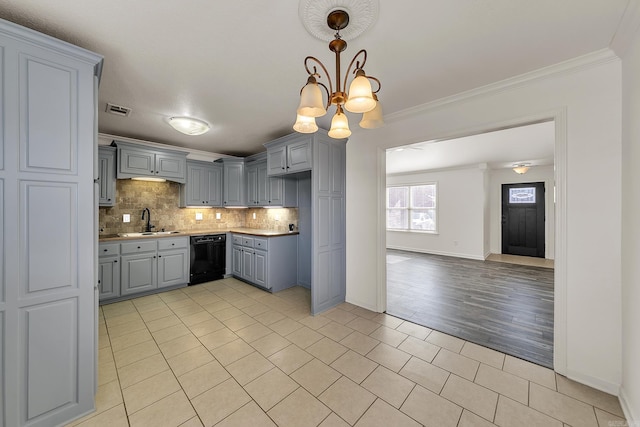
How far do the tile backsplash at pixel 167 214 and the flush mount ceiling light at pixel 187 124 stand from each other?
2.01 meters

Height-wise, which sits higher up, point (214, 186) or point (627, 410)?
point (214, 186)

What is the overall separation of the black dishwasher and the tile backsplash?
630mm

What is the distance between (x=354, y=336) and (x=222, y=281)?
2.93 metres

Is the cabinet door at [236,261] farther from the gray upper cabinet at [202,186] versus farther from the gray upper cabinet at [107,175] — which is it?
the gray upper cabinet at [107,175]

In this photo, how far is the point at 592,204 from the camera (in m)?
1.89

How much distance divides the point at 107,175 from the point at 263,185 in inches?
92.5

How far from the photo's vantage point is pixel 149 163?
4059mm

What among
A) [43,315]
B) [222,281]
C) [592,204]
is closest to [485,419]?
[592,204]

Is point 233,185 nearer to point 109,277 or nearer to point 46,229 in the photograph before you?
point 109,277

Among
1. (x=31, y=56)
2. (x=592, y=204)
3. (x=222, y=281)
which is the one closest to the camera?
(x=31, y=56)

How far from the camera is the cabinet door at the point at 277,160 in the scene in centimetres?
366

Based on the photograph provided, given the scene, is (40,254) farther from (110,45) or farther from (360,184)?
(360,184)

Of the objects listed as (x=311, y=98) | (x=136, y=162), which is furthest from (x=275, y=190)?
(x=311, y=98)

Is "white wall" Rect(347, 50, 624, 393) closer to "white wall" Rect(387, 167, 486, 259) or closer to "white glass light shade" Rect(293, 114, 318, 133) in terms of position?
"white glass light shade" Rect(293, 114, 318, 133)
